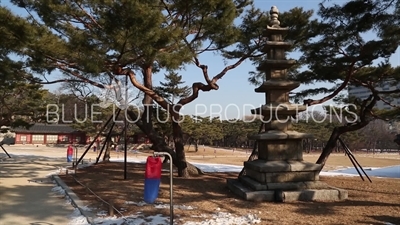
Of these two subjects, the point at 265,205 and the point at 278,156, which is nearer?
the point at 265,205

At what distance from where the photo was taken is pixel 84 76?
10.4 m

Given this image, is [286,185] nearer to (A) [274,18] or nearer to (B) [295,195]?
(B) [295,195]

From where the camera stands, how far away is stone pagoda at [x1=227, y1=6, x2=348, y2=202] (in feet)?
23.5

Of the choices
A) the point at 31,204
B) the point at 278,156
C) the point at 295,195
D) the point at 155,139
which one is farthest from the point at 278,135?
the point at 31,204

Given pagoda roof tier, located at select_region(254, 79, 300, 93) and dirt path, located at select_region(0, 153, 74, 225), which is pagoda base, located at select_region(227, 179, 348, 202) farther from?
dirt path, located at select_region(0, 153, 74, 225)

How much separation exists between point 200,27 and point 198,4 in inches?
41.2

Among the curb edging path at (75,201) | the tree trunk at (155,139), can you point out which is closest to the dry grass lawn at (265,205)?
the curb edging path at (75,201)

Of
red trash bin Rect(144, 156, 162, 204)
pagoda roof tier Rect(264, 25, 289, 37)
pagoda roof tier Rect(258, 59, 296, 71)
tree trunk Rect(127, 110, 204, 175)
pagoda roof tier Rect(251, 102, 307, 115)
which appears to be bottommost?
red trash bin Rect(144, 156, 162, 204)

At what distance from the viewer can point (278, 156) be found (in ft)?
26.0

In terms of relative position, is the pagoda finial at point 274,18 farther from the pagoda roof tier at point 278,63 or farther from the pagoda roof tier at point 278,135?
the pagoda roof tier at point 278,135

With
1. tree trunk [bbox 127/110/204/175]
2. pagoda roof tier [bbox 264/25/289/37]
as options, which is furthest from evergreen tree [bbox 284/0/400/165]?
tree trunk [bbox 127/110/204/175]

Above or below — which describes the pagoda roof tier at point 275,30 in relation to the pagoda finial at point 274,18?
below

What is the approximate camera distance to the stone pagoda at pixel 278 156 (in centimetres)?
715

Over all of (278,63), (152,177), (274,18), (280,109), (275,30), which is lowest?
(152,177)
